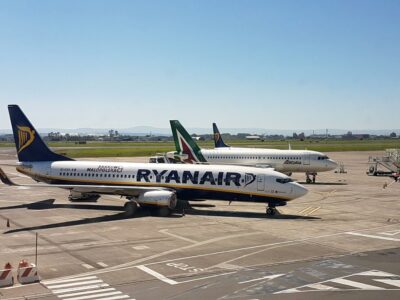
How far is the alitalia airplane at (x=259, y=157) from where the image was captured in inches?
2670

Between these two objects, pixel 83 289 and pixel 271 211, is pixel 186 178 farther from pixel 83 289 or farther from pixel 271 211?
pixel 83 289

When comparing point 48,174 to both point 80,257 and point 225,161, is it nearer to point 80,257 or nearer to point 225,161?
point 80,257

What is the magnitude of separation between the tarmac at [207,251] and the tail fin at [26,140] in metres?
4.72

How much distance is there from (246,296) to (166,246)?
9852 mm

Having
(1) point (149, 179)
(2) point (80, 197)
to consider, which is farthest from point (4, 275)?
(2) point (80, 197)

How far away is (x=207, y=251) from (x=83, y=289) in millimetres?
8892

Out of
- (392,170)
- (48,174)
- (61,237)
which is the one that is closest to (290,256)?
(61,237)

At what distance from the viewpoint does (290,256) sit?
25812 millimetres

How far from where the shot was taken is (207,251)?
88.1 feet

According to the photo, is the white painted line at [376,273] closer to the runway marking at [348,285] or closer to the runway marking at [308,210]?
the runway marking at [348,285]

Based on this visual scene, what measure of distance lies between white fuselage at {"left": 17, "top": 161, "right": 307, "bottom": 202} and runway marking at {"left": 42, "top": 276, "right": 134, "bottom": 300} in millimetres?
20012

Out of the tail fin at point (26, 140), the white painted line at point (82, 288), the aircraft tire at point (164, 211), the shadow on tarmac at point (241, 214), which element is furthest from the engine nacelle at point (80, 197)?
the white painted line at point (82, 288)

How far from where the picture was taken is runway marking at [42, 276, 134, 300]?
1886cm

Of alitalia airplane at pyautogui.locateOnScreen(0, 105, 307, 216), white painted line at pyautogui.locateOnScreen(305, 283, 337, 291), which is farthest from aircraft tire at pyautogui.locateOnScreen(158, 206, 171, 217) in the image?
white painted line at pyautogui.locateOnScreen(305, 283, 337, 291)
